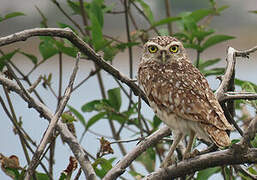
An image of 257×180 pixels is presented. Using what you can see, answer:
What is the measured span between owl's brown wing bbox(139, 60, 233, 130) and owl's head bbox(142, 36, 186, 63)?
0.16 m

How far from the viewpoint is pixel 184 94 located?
254cm

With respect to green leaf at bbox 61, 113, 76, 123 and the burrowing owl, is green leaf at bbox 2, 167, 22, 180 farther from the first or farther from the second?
the burrowing owl

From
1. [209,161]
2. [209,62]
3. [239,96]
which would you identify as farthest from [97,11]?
[209,161]

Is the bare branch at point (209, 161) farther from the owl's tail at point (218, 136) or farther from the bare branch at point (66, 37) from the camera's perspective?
the bare branch at point (66, 37)

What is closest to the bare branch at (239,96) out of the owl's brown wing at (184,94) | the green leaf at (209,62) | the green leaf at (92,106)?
the owl's brown wing at (184,94)

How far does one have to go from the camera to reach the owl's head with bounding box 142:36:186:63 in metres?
3.04

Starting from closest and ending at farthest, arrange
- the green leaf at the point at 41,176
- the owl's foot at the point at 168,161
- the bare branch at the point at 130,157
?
the bare branch at the point at 130,157 < the owl's foot at the point at 168,161 < the green leaf at the point at 41,176

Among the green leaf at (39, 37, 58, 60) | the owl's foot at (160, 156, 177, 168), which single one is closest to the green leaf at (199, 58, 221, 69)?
the green leaf at (39, 37, 58, 60)

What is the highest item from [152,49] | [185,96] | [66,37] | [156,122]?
[66,37]

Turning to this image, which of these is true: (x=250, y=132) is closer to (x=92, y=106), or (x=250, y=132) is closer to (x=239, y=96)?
(x=239, y=96)

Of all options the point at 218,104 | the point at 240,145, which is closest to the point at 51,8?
the point at 218,104

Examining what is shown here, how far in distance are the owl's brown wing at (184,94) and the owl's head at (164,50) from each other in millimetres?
163

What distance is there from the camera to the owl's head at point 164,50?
9.99 feet

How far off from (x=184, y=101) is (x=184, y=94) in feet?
0.15
